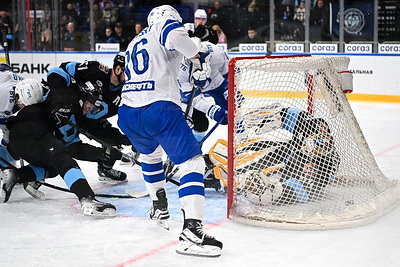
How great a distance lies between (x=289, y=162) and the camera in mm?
3541

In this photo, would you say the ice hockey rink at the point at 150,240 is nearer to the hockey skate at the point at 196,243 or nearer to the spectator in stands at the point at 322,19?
the hockey skate at the point at 196,243

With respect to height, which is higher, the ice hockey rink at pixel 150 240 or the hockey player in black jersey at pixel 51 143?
the hockey player in black jersey at pixel 51 143

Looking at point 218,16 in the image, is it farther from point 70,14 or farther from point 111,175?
point 111,175

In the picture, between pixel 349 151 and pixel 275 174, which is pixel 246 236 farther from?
pixel 349 151

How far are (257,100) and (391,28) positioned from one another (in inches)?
206

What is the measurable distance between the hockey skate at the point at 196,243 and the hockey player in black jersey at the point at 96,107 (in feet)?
4.18

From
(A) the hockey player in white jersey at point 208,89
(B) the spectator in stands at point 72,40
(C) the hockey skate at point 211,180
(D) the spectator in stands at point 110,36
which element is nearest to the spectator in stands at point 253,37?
(D) the spectator in stands at point 110,36

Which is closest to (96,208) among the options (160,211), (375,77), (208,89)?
(160,211)

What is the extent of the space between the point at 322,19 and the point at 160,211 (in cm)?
588

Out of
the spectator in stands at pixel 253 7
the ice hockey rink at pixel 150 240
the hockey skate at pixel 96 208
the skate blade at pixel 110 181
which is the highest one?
the spectator in stands at pixel 253 7

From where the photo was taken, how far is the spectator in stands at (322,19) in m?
8.65

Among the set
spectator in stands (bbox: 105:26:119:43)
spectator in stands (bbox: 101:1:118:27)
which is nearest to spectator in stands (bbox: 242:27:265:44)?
spectator in stands (bbox: 105:26:119:43)

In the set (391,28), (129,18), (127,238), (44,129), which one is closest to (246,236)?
(127,238)

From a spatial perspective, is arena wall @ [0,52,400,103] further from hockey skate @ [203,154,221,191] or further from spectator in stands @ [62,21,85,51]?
hockey skate @ [203,154,221,191]
